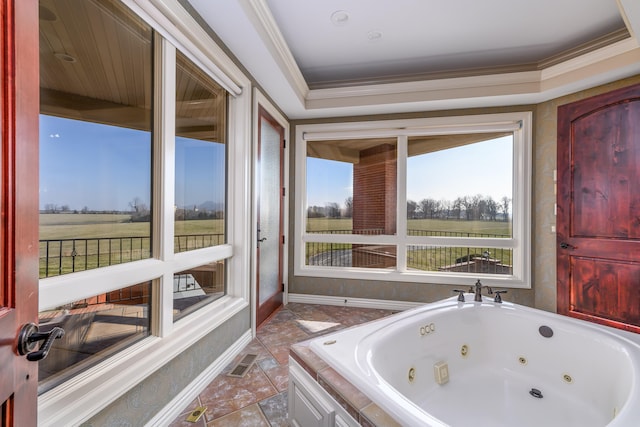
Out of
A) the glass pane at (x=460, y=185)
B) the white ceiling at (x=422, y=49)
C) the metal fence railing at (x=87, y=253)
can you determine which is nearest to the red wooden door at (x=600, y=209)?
the white ceiling at (x=422, y=49)

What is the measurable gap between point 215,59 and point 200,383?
6.87 ft

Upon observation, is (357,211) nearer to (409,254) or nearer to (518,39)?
(409,254)

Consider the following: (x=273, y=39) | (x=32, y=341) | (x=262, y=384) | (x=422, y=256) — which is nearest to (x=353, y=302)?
(x=422, y=256)

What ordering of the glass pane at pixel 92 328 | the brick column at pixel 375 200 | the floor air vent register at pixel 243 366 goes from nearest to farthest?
the glass pane at pixel 92 328, the floor air vent register at pixel 243 366, the brick column at pixel 375 200

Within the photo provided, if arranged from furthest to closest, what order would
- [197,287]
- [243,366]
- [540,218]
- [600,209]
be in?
[540,218], [600,209], [243,366], [197,287]

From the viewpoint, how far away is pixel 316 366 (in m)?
1.33

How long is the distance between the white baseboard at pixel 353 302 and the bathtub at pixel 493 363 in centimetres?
127

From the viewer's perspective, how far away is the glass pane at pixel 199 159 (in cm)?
184

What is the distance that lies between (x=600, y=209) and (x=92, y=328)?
3.70m

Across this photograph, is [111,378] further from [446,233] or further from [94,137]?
[446,233]

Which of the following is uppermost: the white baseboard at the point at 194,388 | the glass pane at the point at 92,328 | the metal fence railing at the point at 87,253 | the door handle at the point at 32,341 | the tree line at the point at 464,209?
the tree line at the point at 464,209

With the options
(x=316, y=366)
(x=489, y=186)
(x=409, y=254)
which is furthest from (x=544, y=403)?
(x=489, y=186)

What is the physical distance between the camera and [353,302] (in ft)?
11.5

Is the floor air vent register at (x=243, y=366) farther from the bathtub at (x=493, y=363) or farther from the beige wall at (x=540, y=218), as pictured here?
Answer: the beige wall at (x=540, y=218)
